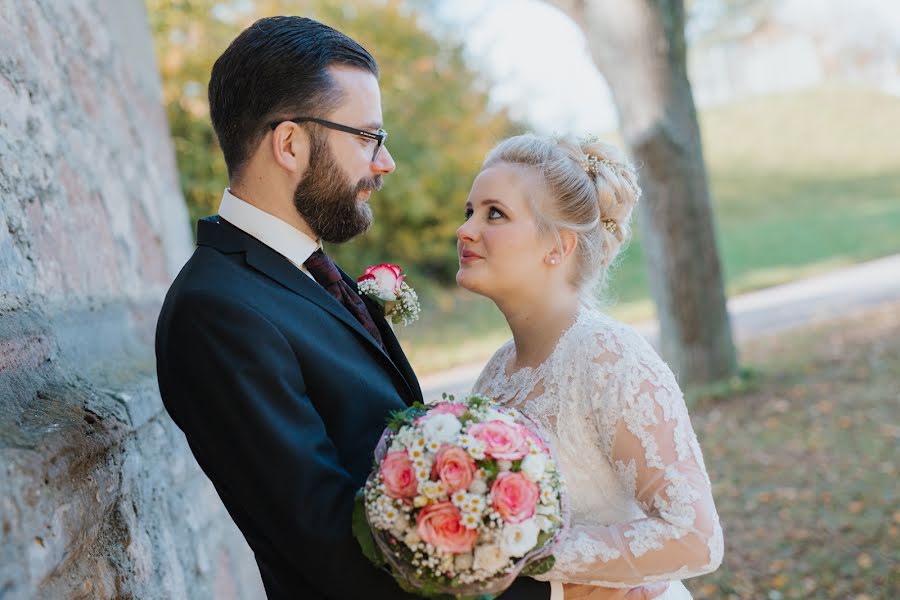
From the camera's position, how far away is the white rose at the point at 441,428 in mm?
1727

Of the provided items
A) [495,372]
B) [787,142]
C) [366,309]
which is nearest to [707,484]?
[495,372]

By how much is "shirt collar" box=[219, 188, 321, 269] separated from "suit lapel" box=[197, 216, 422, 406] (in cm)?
3

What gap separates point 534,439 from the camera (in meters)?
1.82

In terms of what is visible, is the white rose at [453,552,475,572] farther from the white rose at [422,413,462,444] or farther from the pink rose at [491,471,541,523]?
the white rose at [422,413,462,444]

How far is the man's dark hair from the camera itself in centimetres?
225

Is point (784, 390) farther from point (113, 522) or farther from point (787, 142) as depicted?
point (787, 142)

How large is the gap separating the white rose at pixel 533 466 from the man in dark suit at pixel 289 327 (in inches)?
14.1

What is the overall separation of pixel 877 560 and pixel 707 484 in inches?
136

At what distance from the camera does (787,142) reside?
34.4m

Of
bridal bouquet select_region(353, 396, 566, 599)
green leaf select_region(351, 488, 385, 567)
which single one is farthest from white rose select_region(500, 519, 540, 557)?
green leaf select_region(351, 488, 385, 567)

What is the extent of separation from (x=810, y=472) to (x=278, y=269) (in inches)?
212

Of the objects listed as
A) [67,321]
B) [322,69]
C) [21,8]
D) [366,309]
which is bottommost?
[366,309]

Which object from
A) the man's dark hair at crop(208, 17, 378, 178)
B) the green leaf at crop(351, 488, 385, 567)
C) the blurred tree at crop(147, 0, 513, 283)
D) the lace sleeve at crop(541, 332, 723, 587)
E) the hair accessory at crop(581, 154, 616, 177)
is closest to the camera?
the green leaf at crop(351, 488, 385, 567)

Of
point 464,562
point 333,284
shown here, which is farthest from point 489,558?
point 333,284
